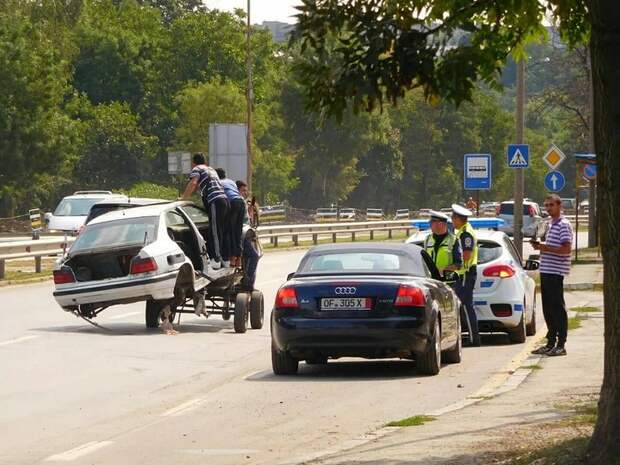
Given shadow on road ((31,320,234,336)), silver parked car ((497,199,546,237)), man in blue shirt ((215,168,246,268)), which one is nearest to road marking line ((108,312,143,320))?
shadow on road ((31,320,234,336))

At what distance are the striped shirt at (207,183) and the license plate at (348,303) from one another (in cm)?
753

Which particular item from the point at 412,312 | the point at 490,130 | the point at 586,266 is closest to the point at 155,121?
the point at 490,130

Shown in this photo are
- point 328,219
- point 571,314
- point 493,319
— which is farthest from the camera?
point 328,219

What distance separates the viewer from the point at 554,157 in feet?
151

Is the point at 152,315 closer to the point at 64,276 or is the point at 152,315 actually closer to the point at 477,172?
the point at 64,276

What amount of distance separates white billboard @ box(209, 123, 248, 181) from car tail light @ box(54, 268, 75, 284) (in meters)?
41.0

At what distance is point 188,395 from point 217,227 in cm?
842

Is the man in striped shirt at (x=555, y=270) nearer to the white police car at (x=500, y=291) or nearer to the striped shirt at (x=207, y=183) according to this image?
the white police car at (x=500, y=291)

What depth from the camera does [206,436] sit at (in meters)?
12.3

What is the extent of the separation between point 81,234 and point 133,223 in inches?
29.5

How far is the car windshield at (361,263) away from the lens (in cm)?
1703

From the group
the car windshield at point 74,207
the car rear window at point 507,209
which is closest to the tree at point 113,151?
the car rear window at point 507,209

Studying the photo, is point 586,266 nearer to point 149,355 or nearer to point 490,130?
point 149,355

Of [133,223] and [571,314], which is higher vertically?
[133,223]
